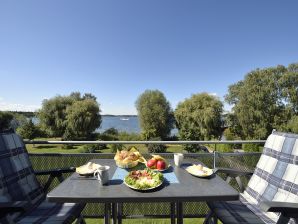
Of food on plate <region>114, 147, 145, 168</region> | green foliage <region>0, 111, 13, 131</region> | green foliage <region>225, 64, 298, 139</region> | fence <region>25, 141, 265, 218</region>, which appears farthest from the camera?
green foliage <region>225, 64, 298, 139</region>

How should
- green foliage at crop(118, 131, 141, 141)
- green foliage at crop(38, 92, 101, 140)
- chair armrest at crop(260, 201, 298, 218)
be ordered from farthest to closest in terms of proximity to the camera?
1. green foliage at crop(38, 92, 101, 140)
2. green foliage at crop(118, 131, 141, 141)
3. chair armrest at crop(260, 201, 298, 218)

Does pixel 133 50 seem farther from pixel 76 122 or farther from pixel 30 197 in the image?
pixel 30 197

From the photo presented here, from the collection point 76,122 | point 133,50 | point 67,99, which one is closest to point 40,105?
point 67,99

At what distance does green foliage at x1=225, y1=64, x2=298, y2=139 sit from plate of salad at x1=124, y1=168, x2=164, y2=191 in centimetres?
2548

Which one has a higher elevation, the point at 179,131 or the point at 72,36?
the point at 72,36

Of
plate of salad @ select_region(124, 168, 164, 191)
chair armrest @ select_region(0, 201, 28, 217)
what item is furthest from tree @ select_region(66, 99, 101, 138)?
chair armrest @ select_region(0, 201, 28, 217)

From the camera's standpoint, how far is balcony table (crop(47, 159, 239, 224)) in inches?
52.4

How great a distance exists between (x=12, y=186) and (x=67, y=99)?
3262 cm

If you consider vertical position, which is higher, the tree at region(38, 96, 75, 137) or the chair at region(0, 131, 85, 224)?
the tree at region(38, 96, 75, 137)

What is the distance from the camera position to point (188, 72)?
32.5 m

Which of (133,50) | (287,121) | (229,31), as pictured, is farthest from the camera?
(287,121)

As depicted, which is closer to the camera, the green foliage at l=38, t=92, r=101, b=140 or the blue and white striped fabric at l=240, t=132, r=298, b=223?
the blue and white striped fabric at l=240, t=132, r=298, b=223

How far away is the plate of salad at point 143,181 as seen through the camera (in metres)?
1.47

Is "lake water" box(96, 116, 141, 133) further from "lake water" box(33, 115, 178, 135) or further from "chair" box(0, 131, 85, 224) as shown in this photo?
"chair" box(0, 131, 85, 224)
